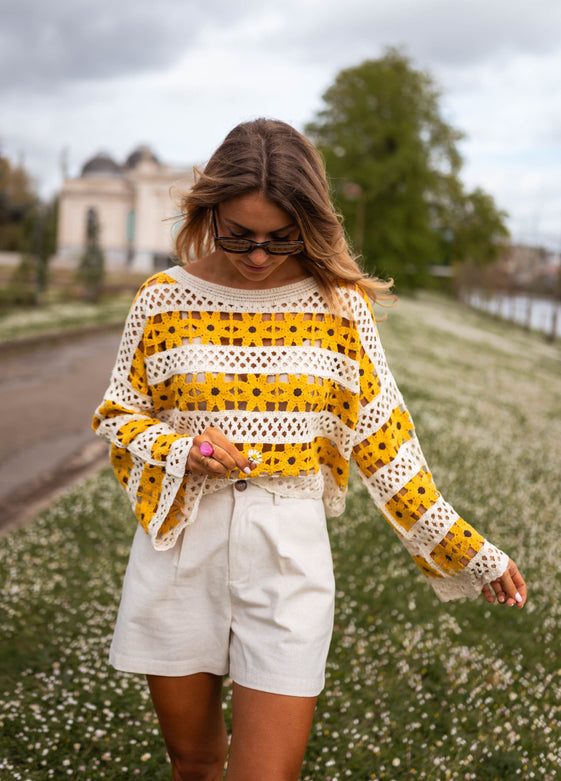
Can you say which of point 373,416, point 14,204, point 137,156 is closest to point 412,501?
point 373,416

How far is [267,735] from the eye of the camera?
2129mm

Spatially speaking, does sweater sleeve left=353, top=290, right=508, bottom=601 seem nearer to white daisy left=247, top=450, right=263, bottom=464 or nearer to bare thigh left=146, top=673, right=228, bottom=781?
white daisy left=247, top=450, right=263, bottom=464

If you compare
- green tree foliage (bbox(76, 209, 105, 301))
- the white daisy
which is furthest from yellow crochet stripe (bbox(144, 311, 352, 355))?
A: green tree foliage (bbox(76, 209, 105, 301))

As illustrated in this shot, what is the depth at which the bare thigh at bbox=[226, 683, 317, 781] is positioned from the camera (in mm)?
2104

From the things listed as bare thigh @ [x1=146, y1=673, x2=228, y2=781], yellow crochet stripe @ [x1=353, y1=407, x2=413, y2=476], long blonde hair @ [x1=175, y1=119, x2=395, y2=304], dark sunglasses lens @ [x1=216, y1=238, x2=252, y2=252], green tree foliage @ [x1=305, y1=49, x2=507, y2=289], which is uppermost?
green tree foliage @ [x1=305, y1=49, x2=507, y2=289]

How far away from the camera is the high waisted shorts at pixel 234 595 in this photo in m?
2.25

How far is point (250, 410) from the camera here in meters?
2.34

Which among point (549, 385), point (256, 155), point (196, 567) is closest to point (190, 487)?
point (196, 567)

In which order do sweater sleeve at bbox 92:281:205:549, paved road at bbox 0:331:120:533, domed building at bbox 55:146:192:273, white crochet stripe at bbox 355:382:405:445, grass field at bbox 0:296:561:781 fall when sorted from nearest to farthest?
sweater sleeve at bbox 92:281:205:549 → white crochet stripe at bbox 355:382:405:445 → grass field at bbox 0:296:561:781 → paved road at bbox 0:331:120:533 → domed building at bbox 55:146:192:273

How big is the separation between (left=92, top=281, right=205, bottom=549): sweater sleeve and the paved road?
3663 millimetres

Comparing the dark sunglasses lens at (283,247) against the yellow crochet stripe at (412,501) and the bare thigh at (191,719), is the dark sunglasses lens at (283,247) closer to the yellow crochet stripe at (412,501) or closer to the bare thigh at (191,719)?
the yellow crochet stripe at (412,501)

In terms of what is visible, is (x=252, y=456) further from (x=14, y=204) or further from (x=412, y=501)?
(x=14, y=204)

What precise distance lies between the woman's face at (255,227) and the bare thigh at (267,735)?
1.26 m

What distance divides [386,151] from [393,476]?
4035 centimetres
